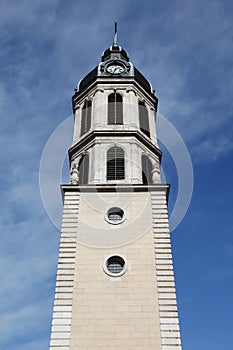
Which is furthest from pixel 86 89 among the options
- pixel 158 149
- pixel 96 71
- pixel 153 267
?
pixel 153 267

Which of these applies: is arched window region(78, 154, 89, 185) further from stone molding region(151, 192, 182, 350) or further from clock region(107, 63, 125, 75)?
clock region(107, 63, 125, 75)

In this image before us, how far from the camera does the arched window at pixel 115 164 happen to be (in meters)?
27.3

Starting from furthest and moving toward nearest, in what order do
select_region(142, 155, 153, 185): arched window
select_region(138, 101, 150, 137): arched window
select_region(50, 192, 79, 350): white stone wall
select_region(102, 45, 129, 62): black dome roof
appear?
1. select_region(102, 45, 129, 62): black dome roof
2. select_region(138, 101, 150, 137): arched window
3. select_region(142, 155, 153, 185): arched window
4. select_region(50, 192, 79, 350): white stone wall

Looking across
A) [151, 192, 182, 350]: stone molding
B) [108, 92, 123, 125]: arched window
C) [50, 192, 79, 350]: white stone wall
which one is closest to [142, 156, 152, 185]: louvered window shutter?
[151, 192, 182, 350]: stone molding

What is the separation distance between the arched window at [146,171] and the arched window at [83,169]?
3.44 m

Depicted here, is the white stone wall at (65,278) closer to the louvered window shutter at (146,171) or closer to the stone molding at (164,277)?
the stone molding at (164,277)

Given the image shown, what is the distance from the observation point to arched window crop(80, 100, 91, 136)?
31197 millimetres

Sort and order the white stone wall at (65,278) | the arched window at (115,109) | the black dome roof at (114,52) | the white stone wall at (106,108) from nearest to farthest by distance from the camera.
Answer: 1. the white stone wall at (65,278)
2. the white stone wall at (106,108)
3. the arched window at (115,109)
4. the black dome roof at (114,52)

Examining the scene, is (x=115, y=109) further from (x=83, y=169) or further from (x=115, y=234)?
(x=115, y=234)

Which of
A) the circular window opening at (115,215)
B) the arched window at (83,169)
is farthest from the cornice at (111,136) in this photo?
the circular window opening at (115,215)

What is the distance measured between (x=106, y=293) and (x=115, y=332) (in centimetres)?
197

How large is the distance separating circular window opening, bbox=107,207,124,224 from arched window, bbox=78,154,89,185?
318 cm

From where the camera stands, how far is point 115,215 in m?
25.1

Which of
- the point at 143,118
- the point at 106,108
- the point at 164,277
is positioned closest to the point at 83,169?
the point at 106,108
